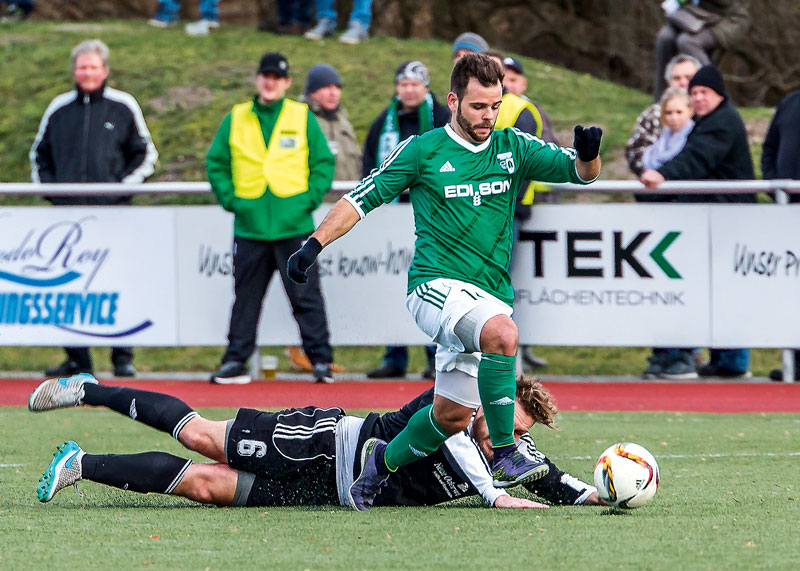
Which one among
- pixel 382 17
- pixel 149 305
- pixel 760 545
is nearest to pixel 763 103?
pixel 382 17

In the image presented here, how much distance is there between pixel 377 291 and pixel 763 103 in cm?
1268

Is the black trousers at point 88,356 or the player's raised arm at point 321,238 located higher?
the player's raised arm at point 321,238

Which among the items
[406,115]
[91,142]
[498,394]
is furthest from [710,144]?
[498,394]

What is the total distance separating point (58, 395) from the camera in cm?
620

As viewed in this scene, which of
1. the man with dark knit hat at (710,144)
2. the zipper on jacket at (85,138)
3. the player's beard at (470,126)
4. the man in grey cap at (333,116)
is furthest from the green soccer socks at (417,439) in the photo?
the zipper on jacket at (85,138)

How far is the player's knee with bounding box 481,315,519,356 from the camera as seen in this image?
5.77 m

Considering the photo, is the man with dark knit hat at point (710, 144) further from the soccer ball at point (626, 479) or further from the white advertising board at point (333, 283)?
the soccer ball at point (626, 479)

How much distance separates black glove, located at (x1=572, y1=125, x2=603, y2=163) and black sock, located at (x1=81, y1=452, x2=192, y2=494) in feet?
7.33

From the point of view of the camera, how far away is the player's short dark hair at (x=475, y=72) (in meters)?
6.07

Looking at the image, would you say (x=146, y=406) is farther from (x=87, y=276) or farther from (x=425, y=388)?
(x=87, y=276)

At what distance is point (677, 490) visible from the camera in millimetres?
6594

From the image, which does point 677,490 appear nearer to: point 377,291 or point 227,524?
point 227,524

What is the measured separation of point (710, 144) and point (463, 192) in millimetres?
5901

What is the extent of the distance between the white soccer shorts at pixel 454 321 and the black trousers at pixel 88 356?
255 inches
